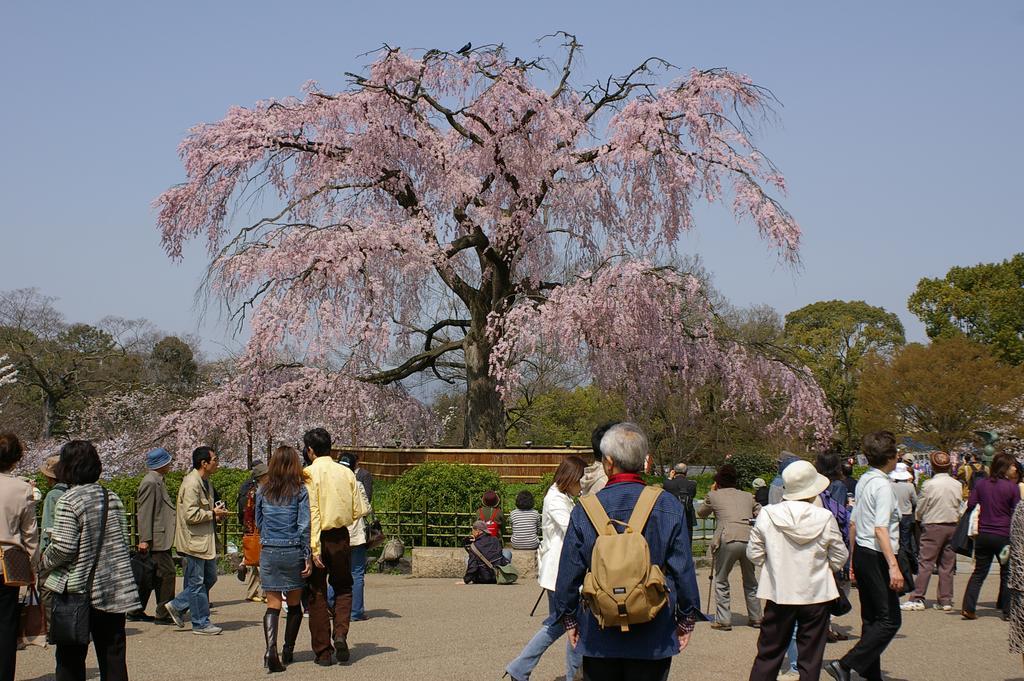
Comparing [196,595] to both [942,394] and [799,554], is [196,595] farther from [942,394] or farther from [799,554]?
[942,394]

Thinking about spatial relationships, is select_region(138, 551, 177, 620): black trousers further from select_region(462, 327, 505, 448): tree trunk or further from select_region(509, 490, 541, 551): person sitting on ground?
select_region(462, 327, 505, 448): tree trunk

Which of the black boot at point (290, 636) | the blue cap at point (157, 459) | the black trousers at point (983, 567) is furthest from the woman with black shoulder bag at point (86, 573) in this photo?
the black trousers at point (983, 567)

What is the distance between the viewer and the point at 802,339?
58125 millimetres

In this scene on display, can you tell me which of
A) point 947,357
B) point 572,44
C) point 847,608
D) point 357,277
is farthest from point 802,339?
point 847,608

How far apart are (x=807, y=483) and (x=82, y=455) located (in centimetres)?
439

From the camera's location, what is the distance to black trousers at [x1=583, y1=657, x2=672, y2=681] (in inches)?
172

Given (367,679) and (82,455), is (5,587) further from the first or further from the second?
(367,679)

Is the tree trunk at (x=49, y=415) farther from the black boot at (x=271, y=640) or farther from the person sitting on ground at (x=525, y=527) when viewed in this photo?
the black boot at (x=271, y=640)

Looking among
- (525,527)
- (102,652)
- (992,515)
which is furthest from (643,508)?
(525,527)

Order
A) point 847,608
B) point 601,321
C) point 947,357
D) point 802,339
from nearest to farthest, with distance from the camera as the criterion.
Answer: point 847,608
point 601,321
point 947,357
point 802,339

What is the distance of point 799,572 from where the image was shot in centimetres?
641

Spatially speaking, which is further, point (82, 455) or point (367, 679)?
point (367, 679)

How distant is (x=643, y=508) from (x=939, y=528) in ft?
28.2

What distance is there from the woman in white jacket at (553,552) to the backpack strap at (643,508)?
2.31m
